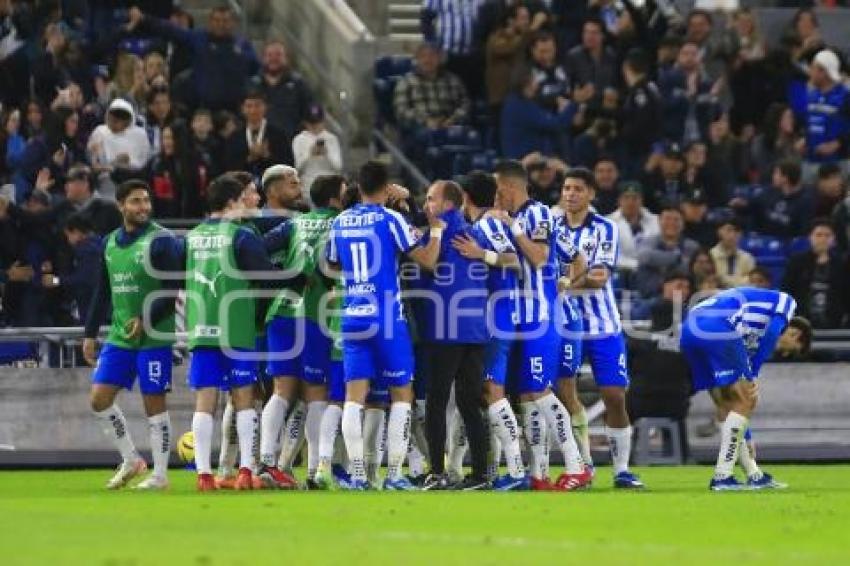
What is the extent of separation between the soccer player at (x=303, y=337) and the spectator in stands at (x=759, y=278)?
750cm

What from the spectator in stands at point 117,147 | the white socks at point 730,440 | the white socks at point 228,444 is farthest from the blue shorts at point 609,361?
the spectator in stands at point 117,147

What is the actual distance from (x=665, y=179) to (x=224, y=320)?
10594 millimetres

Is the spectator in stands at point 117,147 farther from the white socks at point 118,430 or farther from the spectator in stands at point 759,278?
the white socks at point 118,430

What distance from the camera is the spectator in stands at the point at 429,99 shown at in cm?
2947

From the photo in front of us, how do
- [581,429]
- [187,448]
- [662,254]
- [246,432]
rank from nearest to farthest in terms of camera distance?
1. [246,432]
2. [581,429]
3. [187,448]
4. [662,254]

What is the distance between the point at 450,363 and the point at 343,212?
4.51 feet

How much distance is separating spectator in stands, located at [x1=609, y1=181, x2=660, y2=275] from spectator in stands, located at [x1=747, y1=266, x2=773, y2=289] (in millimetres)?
1279

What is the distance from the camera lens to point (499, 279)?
64.8 ft

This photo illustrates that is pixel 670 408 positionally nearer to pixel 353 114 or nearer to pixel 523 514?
pixel 353 114

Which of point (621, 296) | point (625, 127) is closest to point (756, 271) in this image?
point (621, 296)

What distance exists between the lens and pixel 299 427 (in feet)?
67.1

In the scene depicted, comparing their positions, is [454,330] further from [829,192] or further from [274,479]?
[829,192]

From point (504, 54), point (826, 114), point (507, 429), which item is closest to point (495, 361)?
point (507, 429)

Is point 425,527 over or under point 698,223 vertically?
under
